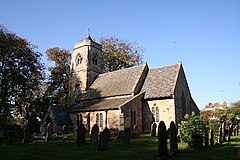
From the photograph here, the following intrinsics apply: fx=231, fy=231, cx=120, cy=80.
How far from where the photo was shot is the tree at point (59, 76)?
4473 cm

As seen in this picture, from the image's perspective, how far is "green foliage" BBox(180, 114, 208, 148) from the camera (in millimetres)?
14016

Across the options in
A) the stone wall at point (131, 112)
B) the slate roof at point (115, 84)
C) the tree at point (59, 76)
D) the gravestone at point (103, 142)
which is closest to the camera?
the gravestone at point (103, 142)

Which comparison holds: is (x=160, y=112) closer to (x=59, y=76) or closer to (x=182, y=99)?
(x=182, y=99)

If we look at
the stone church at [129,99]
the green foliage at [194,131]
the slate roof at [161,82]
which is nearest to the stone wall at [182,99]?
the stone church at [129,99]

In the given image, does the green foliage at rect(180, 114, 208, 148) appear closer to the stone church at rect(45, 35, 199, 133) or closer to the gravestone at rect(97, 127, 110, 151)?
the gravestone at rect(97, 127, 110, 151)

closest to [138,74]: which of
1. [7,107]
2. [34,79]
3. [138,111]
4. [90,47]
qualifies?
[138,111]

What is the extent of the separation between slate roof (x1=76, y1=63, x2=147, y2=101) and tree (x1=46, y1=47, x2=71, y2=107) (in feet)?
26.5

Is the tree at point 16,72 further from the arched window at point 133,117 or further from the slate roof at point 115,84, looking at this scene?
the arched window at point 133,117

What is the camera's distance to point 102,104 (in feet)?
102

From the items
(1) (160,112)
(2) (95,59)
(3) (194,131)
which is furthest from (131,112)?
(2) (95,59)

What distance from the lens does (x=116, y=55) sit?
4728 cm

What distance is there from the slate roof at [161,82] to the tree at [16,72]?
50.9 feet

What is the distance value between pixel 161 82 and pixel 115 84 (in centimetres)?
724

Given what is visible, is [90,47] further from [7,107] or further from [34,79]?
[7,107]
